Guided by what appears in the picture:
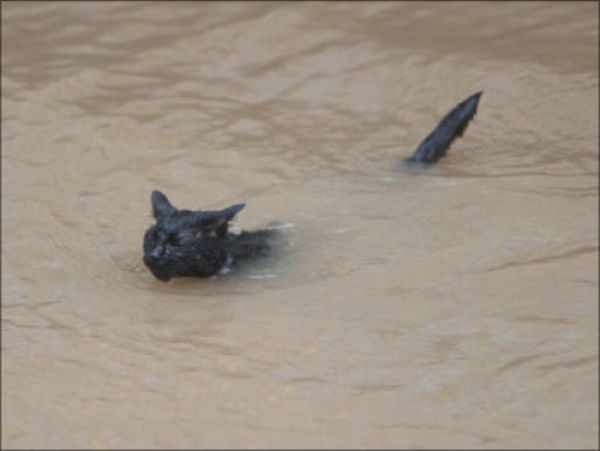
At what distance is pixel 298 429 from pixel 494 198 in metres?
2.82

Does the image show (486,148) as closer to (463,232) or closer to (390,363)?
(463,232)

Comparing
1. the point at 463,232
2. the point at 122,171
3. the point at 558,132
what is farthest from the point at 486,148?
the point at 122,171

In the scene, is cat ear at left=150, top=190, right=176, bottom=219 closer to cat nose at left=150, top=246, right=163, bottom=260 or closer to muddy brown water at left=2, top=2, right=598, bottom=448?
cat nose at left=150, top=246, right=163, bottom=260

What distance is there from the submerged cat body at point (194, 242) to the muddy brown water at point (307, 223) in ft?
0.42

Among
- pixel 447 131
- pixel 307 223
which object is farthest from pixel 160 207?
pixel 447 131

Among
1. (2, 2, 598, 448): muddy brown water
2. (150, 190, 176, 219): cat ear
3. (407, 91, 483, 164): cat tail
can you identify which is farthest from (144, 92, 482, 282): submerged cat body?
(407, 91, 483, 164): cat tail

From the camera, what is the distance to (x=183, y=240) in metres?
7.14

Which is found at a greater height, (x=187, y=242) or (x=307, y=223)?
(x=187, y=242)

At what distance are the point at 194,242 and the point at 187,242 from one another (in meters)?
Answer: 0.05

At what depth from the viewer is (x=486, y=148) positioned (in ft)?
29.3

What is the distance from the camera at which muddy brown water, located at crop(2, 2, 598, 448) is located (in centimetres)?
593

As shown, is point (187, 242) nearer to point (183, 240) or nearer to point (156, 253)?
point (183, 240)

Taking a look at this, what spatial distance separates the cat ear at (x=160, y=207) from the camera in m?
7.29

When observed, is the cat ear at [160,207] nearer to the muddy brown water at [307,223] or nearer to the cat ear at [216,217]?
the cat ear at [216,217]
